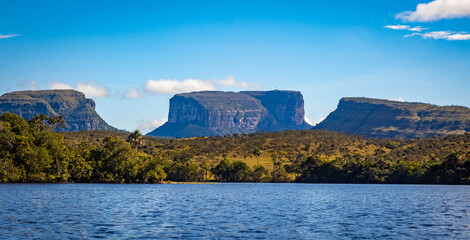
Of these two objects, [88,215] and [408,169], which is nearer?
[88,215]

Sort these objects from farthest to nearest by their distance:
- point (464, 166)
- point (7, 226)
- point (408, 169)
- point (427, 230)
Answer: point (408, 169), point (464, 166), point (427, 230), point (7, 226)

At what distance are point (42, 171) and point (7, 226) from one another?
105380 millimetres

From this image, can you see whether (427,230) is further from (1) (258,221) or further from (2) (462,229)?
(1) (258,221)

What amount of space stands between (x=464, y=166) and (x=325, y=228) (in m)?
143

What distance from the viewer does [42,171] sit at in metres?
142

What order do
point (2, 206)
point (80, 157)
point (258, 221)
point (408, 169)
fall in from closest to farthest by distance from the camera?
point (258, 221) → point (2, 206) → point (80, 157) → point (408, 169)

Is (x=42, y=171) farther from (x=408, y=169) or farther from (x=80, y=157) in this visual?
(x=408, y=169)

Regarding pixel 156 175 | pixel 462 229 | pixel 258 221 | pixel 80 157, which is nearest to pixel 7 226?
pixel 258 221

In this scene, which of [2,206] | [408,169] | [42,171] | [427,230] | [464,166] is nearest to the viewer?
[427,230]

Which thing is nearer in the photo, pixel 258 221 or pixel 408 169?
pixel 258 221

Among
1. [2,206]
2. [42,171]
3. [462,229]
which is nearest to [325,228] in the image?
[462,229]

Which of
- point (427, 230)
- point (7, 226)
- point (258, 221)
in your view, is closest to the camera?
point (7, 226)

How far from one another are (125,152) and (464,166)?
385ft

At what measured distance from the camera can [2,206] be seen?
61.6 m
